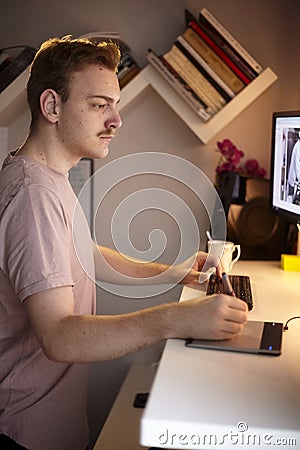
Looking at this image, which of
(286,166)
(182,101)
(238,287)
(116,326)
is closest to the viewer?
(116,326)

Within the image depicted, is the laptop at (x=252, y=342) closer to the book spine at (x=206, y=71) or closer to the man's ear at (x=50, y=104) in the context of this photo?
the man's ear at (x=50, y=104)

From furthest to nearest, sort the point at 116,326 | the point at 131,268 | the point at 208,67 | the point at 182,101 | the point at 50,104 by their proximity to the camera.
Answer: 1. the point at 182,101
2. the point at 208,67
3. the point at 131,268
4. the point at 50,104
5. the point at 116,326

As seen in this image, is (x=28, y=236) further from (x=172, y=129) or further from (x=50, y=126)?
(x=172, y=129)

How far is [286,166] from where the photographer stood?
82.3 inches

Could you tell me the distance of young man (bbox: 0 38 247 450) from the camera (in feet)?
4.01

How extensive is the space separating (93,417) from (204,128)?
1.29 m

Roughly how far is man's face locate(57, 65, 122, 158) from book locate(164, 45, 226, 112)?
0.99m

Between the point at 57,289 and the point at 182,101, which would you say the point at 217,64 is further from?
the point at 57,289

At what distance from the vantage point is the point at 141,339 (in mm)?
1212

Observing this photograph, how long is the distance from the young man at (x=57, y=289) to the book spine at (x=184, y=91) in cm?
93

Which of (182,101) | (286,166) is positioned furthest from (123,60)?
(286,166)

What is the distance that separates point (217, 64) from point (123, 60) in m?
0.42

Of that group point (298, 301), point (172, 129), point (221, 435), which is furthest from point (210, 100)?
point (221, 435)

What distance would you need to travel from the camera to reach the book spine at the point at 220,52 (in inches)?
97.2
